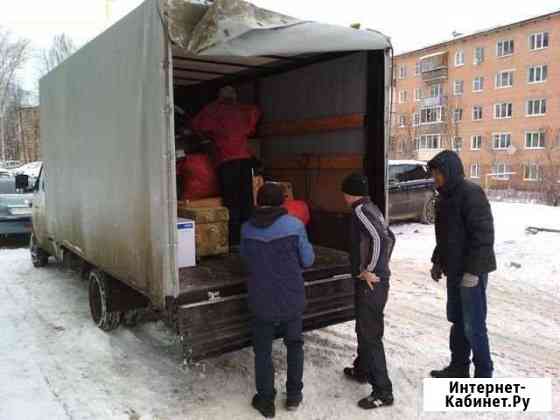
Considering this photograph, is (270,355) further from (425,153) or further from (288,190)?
(425,153)

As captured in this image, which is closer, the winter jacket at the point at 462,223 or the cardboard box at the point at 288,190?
the winter jacket at the point at 462,223

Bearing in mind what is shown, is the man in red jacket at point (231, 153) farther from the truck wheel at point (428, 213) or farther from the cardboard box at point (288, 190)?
the truck wheel at point (428, 213)

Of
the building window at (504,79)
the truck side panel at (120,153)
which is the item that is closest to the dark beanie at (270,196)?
the truck side panel at (120,153)

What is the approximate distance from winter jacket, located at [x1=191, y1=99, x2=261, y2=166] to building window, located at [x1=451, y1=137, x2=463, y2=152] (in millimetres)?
33903

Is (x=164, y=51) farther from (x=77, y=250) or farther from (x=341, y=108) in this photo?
(x=77, y=250)

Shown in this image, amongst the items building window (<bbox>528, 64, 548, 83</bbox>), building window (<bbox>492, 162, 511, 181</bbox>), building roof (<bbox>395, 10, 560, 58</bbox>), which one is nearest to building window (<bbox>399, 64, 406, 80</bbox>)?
building roof (<bbox>395, 10, 560, 58</bbox>)

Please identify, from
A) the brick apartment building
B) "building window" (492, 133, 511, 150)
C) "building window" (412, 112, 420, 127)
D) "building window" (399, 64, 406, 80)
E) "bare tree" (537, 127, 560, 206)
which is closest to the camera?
"bare tree" (537, 127, 560, 206)

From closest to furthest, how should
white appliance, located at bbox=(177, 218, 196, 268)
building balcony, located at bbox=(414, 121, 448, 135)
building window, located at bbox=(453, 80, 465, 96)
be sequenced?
white appliance, located at bbox=(177, 218, 196, 268)
building balcony, located at bbox=(414, 121, 448, 135)
building window, located at bbox=(453, 80, 465, 96)

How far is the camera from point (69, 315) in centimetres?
597

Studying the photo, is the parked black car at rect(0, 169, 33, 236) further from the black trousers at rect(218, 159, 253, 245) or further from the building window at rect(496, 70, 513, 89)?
the building window at rect(496, 70, 513, 89)

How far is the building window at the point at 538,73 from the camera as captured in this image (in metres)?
34.4

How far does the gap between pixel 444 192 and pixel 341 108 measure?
5.28 ft

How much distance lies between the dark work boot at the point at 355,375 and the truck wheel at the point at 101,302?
233cm

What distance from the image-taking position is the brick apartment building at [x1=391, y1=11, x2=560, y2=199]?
1325 inches
